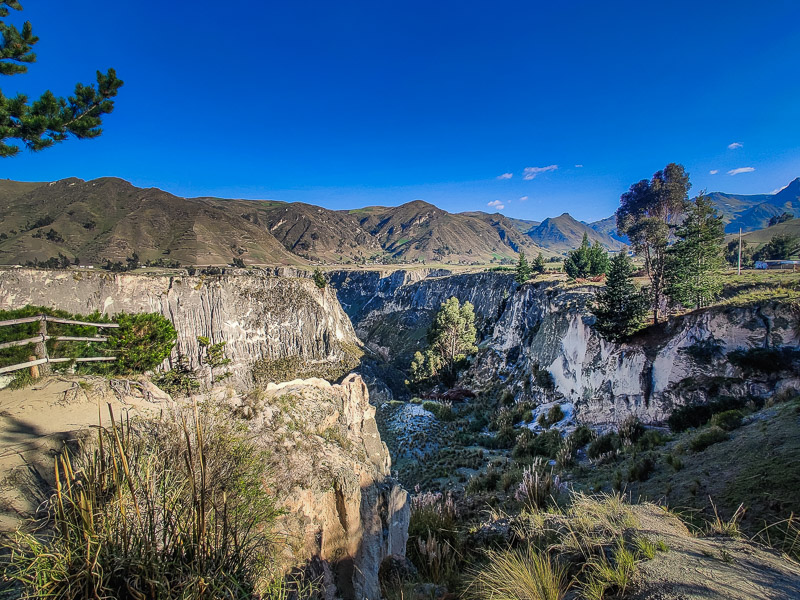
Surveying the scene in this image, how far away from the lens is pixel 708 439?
27.4ft

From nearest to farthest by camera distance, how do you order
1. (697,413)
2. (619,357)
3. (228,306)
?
(697,413), (619,357), (228,306)

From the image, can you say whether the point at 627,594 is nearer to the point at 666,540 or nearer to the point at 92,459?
the point at 666,540

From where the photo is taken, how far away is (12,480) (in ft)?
11.1

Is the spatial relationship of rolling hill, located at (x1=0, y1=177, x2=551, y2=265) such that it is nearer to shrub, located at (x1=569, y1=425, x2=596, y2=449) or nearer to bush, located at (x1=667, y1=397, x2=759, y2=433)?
shrub, located at (x1=569, y1=425, x2=596, y2=449)

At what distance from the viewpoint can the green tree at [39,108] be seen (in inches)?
309

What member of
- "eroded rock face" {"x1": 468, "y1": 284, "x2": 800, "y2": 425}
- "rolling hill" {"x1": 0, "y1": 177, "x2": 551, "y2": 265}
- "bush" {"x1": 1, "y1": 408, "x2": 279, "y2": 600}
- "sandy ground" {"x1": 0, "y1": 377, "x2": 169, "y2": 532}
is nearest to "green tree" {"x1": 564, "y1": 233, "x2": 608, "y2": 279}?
"eroded rock face" {"x1": 468, "y1": 284, "x2": 800, "y2": 425}

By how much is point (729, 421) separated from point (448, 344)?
33.0 meters

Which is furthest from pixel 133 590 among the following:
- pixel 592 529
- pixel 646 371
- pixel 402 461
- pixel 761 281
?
pixel 761 281

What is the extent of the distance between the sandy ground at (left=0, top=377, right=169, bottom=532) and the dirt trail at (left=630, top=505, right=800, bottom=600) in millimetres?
4099

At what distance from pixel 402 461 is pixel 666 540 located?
15.8 meters

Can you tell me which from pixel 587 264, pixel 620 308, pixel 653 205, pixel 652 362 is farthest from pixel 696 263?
pixel 587 264

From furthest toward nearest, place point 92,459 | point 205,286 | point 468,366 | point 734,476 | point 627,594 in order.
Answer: point 205,286 < point 468,366 < point 734,476 < point 627,594 < point 92,459

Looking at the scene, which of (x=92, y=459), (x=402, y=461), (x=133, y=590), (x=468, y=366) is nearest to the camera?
(x=133, y=590)

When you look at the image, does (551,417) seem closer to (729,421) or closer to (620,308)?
(620,308)
